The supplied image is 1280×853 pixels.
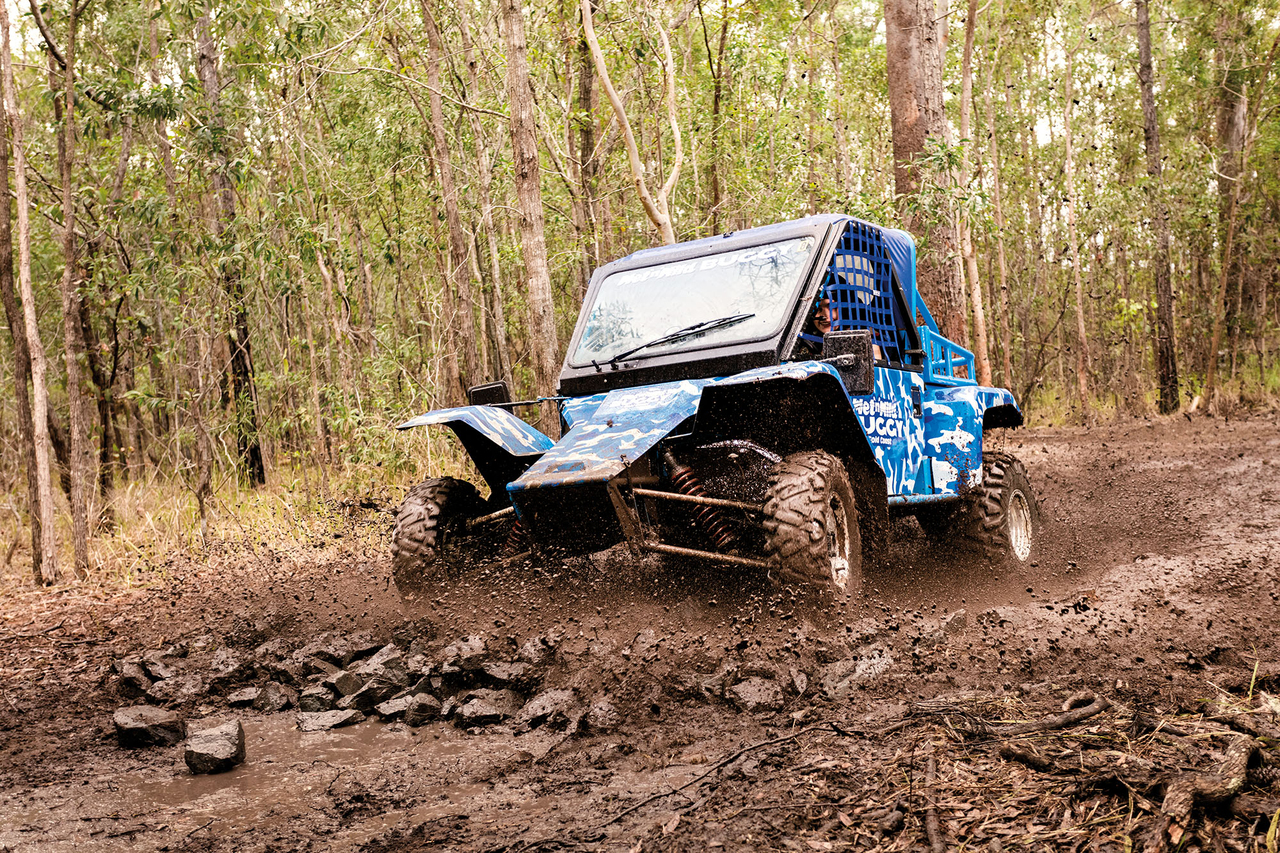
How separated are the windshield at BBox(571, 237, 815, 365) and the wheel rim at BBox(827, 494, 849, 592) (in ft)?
3.61

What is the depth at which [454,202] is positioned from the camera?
43.0ft

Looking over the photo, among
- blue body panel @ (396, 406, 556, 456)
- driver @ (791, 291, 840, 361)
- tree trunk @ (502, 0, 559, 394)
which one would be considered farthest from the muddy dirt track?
tree trunk @ (502, 0, 559, 394)

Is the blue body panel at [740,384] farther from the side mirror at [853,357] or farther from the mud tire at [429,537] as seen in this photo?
the mud tire at [429,537]

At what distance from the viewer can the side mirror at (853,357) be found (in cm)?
532

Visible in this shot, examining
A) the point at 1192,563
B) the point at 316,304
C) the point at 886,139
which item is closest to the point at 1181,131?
the point at 886,139

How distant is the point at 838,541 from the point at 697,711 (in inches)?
55.1

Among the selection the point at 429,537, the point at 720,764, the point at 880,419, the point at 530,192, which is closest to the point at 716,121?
the point at 530,192

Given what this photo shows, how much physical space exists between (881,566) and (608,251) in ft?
38.0

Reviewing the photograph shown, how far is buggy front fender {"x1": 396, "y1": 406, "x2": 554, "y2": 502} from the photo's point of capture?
5.62 m

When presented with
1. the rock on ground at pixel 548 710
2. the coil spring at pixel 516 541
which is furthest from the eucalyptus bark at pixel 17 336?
the rock on ground at pixel 548 710

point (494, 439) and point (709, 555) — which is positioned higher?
point (494, 439)

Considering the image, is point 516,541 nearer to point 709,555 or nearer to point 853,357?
point 709,555

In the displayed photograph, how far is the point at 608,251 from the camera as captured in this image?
1709 cm

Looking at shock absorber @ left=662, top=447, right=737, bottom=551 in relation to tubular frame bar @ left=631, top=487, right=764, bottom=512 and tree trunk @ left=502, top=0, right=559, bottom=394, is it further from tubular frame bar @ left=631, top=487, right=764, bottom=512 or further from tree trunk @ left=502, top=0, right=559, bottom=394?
tree trunk @ left=502, top=0, right=559, bottom=394
